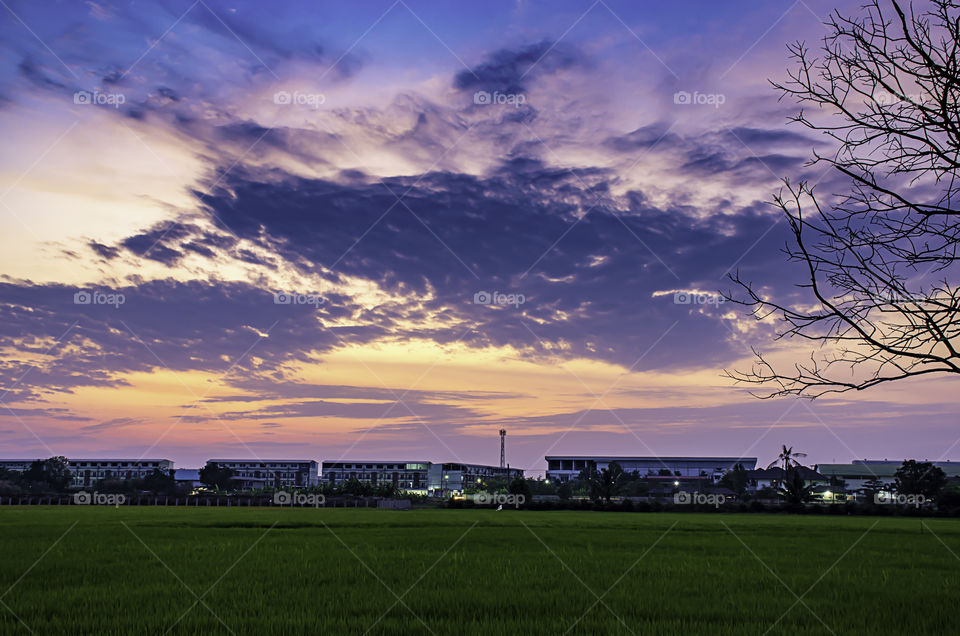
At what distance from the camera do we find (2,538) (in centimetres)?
2725

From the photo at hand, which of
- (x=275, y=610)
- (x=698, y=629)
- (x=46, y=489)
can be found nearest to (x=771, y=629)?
(x=698, y=629)

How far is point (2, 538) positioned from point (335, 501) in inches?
3776

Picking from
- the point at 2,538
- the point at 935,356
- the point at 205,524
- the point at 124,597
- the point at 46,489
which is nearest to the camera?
the point at 935,356

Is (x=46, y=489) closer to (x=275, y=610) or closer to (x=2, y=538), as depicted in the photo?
(x=2, y=538)
